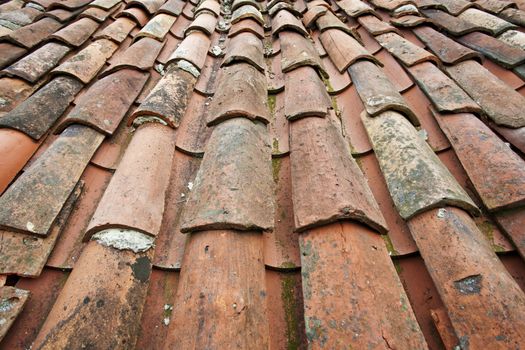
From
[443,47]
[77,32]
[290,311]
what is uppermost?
[77,32]

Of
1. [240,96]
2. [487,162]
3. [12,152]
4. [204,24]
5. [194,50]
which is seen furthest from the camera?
[204,24]

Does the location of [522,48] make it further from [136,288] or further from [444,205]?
[136,288]

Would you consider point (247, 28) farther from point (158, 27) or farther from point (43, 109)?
point (43, 109)

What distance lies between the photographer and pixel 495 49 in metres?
2.07

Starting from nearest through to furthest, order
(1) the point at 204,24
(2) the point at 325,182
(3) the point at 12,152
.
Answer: (2) the point at 325,182
(3) the point at 12,152
(1) the point at 204,24

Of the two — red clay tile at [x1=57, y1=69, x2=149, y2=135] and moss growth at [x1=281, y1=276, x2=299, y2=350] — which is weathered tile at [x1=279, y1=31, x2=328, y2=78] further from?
moss growth at [x1=281, y1=276, x2=299, y2=350]

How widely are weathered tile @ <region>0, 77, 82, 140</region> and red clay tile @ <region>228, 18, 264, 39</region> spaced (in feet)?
4.17

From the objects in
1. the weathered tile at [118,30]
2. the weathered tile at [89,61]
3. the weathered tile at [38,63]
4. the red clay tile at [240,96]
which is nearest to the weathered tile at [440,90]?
the red clay tile at [240,96]

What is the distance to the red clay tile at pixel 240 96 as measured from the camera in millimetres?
1528

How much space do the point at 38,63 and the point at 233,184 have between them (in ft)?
6.24

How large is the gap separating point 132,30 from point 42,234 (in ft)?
6.91

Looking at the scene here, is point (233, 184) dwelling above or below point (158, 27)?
below

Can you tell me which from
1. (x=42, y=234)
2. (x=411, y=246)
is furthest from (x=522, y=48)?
(x=42, y=234)

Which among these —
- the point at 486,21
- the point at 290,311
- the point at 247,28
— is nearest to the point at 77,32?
the point at 247,28
